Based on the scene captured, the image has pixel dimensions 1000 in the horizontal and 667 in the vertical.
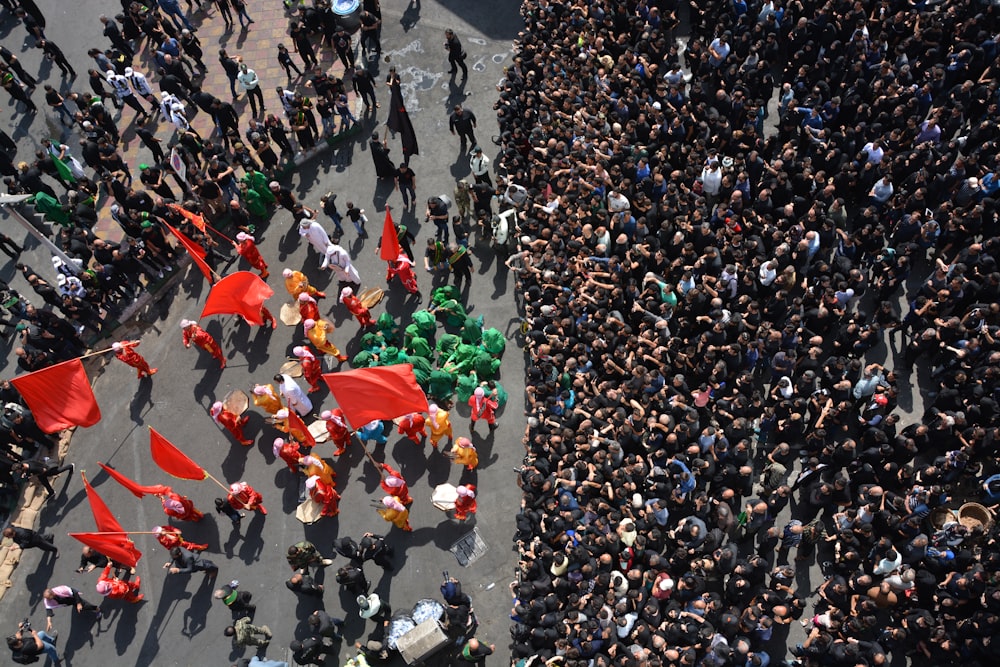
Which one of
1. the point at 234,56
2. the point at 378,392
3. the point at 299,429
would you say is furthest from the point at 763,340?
the point at 234,56

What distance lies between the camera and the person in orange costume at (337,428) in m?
19.5

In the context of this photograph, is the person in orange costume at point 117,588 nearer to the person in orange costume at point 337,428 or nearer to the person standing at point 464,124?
the person in orange costume at point 337,428

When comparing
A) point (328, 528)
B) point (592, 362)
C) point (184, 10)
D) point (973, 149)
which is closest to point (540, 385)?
point (592, 362)

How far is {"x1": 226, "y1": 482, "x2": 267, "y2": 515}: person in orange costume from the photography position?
63.0 feet

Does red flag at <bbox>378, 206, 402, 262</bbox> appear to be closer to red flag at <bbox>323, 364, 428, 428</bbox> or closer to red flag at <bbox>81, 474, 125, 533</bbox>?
red flag at <bbox>323, 364, 428, 428</bbox>

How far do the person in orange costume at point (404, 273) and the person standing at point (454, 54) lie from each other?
8.52 m

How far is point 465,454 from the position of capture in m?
19.0

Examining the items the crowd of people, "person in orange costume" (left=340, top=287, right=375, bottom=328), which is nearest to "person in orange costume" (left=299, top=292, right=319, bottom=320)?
"person in orange costume" (left=340, top=287, right=375, bottom=328)

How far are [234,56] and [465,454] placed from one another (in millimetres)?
20362

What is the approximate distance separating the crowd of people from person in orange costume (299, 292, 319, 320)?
5.64 meters

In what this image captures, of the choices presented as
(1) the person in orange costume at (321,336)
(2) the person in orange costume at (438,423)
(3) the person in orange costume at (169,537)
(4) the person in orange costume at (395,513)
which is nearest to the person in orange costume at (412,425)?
(2) the person in orange costume at (438,423)

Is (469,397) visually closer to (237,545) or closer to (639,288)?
(639,288)

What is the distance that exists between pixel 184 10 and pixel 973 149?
1162 inches

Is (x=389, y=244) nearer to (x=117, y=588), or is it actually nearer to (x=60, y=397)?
(x=60, y=397)
